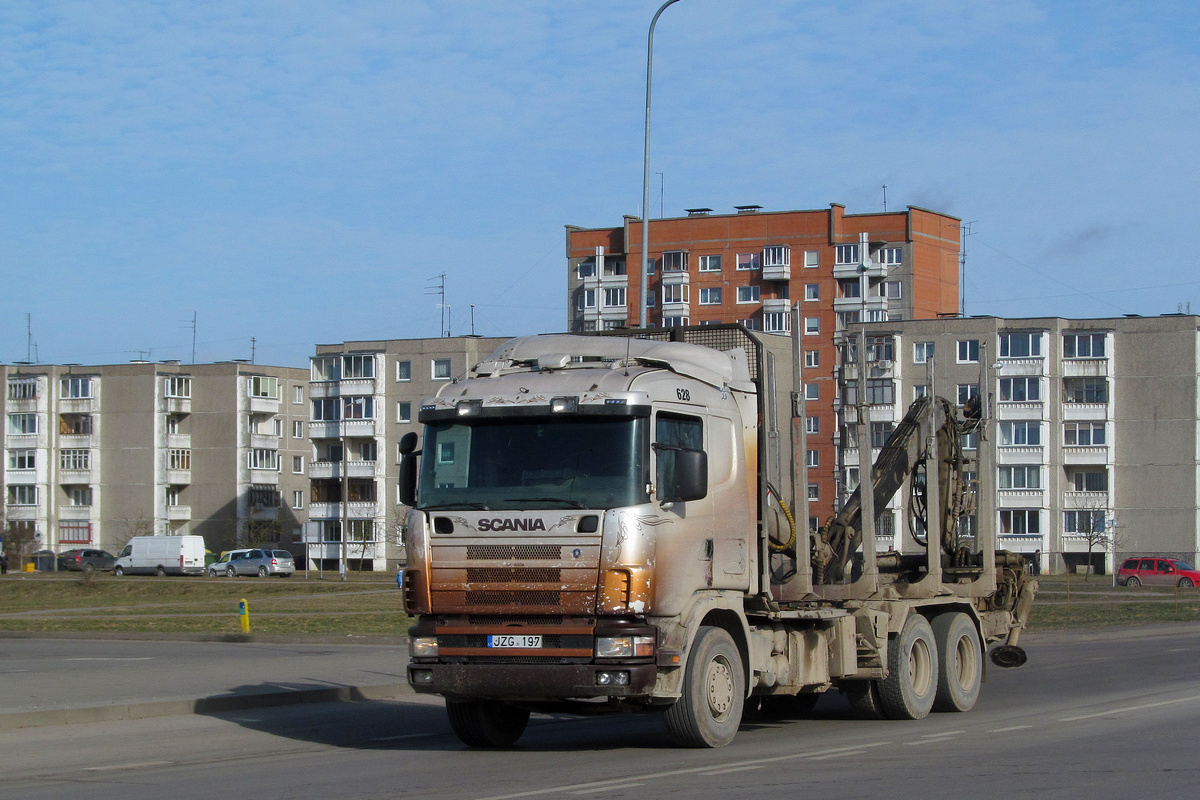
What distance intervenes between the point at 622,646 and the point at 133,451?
102601mm

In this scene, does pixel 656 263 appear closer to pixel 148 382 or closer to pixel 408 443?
pixel 148 382

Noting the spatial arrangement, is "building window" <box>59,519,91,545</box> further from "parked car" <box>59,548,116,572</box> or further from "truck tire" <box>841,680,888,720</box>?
"truck tire" <box>841,680,888,720</box>

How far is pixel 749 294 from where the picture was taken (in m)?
99.0

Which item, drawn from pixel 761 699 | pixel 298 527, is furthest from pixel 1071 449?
pixel 761 699

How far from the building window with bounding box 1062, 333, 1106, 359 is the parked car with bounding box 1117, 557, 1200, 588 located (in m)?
22.3

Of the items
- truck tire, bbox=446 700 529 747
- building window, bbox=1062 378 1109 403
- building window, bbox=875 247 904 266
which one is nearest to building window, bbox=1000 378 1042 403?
building window, bbox=1062 378 1109 403

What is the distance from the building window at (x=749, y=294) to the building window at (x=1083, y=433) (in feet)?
77.3

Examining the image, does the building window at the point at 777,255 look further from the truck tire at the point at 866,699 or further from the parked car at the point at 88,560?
the truck tire at the point at 866,699

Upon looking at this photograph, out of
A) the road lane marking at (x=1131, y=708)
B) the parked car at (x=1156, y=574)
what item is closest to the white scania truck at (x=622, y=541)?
the road lane marking at (x=1131, y=708)

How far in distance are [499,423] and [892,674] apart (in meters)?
5.36

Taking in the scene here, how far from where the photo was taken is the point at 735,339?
13.3 m

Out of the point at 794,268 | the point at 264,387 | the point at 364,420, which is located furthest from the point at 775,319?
the point at 264,387

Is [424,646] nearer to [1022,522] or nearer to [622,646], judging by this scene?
[622,646]

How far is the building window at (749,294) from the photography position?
98.9m
